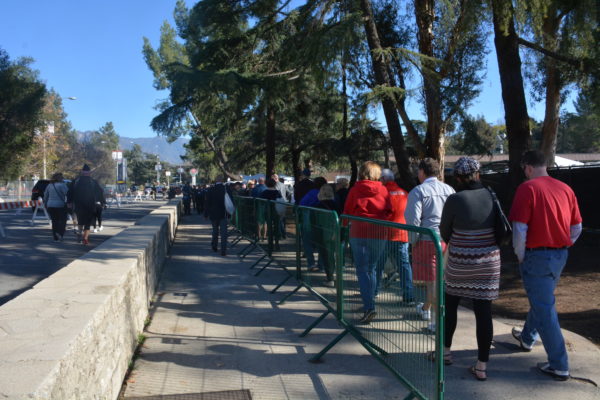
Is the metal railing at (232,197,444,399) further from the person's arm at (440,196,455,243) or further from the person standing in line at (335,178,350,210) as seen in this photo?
the person standing in line at (335,178,350,210)

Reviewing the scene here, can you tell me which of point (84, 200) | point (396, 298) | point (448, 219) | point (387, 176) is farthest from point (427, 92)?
point (84, 200)

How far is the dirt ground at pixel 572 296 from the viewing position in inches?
222

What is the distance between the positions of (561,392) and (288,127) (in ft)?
58.7

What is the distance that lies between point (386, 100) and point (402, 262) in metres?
7.16

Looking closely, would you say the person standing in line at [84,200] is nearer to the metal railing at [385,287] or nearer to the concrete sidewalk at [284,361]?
the concrete sidewalk at [284,361]

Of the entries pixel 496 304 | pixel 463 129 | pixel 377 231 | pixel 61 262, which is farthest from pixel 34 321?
pixel 463 129

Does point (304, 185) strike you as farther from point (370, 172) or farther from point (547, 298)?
point (547, 298)

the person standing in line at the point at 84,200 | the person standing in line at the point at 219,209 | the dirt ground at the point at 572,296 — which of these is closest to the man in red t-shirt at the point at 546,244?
the dirt ground at the point at 572,296

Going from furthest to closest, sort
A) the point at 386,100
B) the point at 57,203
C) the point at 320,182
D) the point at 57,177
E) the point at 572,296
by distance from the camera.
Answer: the point at 57,177, the point at 57,203, the point at 386,100, the point at 320,182, the point at 572,296

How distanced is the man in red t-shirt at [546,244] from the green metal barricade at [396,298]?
1066 mm

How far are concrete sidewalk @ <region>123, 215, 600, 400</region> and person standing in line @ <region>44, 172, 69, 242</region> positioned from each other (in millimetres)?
7129

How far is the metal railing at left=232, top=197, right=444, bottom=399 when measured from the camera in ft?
10.5

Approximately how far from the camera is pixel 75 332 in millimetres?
2801

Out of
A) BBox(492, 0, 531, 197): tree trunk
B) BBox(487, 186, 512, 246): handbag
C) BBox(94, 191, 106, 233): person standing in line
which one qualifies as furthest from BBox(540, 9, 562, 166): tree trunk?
BBox(94, 191, 106, 233): person standing in line
